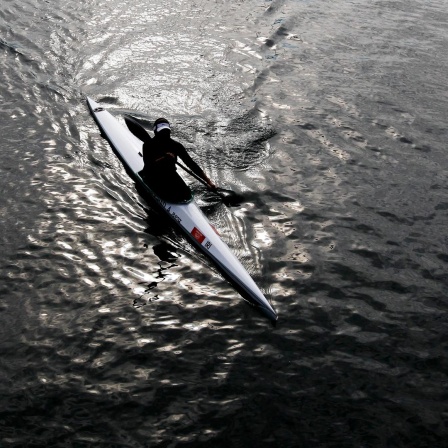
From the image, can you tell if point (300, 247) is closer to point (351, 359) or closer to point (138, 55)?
point (351, 359)

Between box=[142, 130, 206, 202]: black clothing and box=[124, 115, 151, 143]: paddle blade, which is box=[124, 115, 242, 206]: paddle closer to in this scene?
box=[124, 115, 151, 143]: paddle blade

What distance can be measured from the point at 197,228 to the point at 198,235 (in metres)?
0.17

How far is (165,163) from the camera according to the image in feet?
41.2

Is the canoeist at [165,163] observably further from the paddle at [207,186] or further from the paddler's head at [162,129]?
the paddle at [207,186]

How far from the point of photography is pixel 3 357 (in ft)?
30.9

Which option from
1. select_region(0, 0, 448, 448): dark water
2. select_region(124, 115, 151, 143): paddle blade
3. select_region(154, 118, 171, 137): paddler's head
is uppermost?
select_region(154, 118, 171, 137): paddler's head

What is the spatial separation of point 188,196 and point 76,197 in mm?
2867

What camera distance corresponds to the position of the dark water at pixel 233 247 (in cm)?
873

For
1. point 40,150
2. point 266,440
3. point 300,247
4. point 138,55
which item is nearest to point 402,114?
point 300,247

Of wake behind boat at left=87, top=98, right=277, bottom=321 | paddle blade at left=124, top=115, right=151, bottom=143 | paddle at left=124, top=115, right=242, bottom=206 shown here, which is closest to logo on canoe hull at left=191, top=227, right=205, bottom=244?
wake behind boat at left=87, top=98, right=277, bottom=321

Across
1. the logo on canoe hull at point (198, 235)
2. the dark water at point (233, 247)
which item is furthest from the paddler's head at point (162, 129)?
the logo on canoe hull at point (198, 235)

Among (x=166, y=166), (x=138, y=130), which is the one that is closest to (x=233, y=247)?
(x=166, y=166)

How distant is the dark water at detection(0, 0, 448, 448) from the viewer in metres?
8.73

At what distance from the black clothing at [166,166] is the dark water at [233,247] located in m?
0.78
